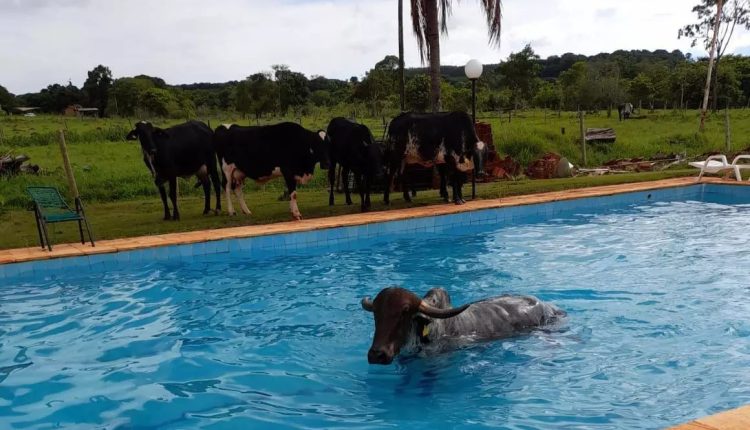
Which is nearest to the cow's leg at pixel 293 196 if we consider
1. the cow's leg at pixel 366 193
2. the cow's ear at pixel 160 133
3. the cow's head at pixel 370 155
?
the cow's leg at pixel 366 193

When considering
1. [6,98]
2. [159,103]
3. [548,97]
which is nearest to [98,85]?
[6,98]

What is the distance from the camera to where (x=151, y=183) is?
663 inches

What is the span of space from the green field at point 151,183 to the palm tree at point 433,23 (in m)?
3.37

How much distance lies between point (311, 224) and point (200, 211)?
3284mm

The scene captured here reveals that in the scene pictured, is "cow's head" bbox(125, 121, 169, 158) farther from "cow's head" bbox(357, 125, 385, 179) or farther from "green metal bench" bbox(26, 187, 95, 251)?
"cow's head" bbox(357, 125, 385, 179)

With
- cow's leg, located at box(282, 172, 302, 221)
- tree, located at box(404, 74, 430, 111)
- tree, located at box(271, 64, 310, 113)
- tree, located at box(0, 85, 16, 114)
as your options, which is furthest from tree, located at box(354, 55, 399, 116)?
tree, located at box(0, 85, 16, 114)

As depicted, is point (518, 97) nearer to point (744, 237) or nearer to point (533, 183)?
point (533, 183)

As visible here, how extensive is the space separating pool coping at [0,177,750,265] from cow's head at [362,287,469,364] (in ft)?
19.6

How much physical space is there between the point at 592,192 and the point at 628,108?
30450 mm

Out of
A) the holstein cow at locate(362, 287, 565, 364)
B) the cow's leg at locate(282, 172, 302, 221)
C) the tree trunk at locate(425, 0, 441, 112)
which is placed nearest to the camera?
the holstein cow at locate(362, 287, 565, 364)

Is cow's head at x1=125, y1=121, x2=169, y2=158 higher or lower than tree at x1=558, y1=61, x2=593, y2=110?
lower

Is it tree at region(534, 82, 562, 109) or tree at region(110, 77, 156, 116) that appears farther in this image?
tree at region(110, 77, 156, 116)

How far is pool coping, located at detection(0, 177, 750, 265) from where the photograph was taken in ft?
30.9

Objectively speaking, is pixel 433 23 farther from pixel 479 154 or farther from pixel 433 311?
pixel 433 311
